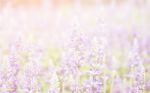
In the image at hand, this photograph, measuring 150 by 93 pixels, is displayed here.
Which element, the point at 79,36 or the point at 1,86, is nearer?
the point at 1,86

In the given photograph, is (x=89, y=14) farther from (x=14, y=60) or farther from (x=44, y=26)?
(x=14, y=60)

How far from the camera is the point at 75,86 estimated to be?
3.85 meters

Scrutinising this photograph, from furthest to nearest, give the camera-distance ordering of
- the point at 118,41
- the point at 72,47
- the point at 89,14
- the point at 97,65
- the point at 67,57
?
the point at 89,14 → the point at 118,41 → the point at 67,57 → the point at 72,47 → the point at 97,65

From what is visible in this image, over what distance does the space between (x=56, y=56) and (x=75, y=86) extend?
3.50m

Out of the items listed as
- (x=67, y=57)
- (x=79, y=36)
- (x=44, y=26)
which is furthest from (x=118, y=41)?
(x=79, y=36)

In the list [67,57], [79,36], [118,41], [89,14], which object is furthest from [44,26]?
[79,36]

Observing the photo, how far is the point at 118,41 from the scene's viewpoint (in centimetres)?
821

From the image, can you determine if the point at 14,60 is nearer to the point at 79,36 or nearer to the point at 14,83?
the point at 14,83

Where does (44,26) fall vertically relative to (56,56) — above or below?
above

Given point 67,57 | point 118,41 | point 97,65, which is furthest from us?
point 118,41

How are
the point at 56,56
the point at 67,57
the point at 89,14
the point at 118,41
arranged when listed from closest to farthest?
the point at 67,57 → the point at 56,56 → the point at 118,41 → the point at 89,14

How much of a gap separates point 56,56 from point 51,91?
3.93 m

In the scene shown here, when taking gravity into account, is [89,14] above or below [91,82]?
above

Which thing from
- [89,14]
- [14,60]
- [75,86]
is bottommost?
[75,86]
